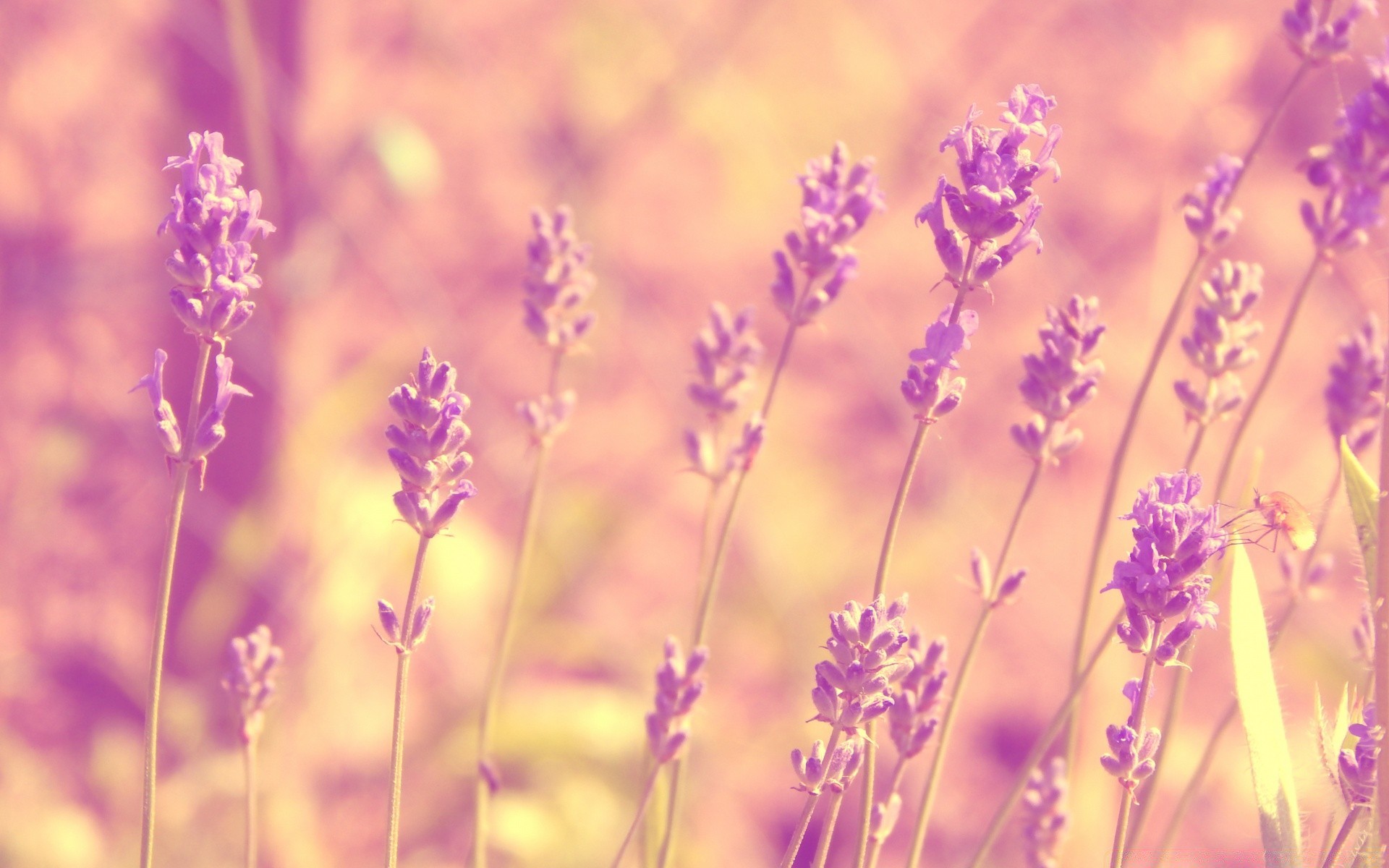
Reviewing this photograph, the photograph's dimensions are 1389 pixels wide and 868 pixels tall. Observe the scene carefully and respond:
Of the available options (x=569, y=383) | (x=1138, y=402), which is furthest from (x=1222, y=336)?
(x=569, y=383)

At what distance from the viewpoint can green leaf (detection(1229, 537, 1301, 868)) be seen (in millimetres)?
574

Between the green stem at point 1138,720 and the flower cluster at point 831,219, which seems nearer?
the green stem at point 1138,720

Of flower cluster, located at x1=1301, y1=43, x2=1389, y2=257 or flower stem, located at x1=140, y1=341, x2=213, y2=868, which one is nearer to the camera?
flower stem, located at x1=140, y1=341, x2=213, y2=868

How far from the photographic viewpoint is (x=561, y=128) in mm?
1898

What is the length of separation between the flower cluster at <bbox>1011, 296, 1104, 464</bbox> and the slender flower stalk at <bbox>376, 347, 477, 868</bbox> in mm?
313

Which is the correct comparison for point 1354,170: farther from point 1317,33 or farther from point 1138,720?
point 1138,720

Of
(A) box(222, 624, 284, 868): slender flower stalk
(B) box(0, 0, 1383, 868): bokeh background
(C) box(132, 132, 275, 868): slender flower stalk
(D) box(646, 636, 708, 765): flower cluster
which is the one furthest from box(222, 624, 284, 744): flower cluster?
(B) box(0, 0, 1383, 868): bokeh background

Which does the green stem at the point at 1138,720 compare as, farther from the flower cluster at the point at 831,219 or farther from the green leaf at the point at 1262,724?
the flower cluster at the point at 831,219

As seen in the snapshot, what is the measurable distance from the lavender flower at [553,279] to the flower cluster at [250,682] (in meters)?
0.26

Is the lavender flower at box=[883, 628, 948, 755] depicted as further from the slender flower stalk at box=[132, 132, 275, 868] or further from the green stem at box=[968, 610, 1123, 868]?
the slender flower stalk at box=[132, 132, 275, 868]

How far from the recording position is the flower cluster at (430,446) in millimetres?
569

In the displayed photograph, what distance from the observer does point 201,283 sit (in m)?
0.54

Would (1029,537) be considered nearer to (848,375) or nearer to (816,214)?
(848,375)

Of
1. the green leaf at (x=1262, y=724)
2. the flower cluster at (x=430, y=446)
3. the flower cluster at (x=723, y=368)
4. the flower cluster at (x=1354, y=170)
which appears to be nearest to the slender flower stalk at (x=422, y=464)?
the flower cluster at (x=430, y=446)
